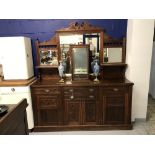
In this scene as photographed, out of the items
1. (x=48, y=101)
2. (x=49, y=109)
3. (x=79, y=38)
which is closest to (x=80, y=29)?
(x=79, y=38)

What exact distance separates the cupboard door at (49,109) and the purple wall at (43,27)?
1048 mm

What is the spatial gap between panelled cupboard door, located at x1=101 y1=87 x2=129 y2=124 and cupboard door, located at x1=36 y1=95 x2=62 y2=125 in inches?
30.2

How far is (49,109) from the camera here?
2568 millimetres

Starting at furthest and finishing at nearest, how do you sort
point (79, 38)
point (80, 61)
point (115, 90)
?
point (79, 38)
point (80, 61)
point (115, 90)

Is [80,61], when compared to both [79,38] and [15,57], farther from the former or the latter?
[15,57]

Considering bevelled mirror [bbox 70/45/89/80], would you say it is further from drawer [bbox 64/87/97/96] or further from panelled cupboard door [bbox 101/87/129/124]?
panelled cupboard door [bbox 101/87/129/124]

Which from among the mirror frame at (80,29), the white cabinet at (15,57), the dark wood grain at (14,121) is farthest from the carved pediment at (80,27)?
the dark wood grain at (14,121)

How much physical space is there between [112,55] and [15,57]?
5.65 ft

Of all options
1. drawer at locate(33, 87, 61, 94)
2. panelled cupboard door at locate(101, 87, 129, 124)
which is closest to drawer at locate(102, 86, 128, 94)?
panelled cupboard door at locate(101, 87, 129, 124)

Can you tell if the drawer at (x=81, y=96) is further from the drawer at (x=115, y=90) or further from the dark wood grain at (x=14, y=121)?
the dark wood grain at (x=14, y=121)

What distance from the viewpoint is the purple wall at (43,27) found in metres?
2.82
